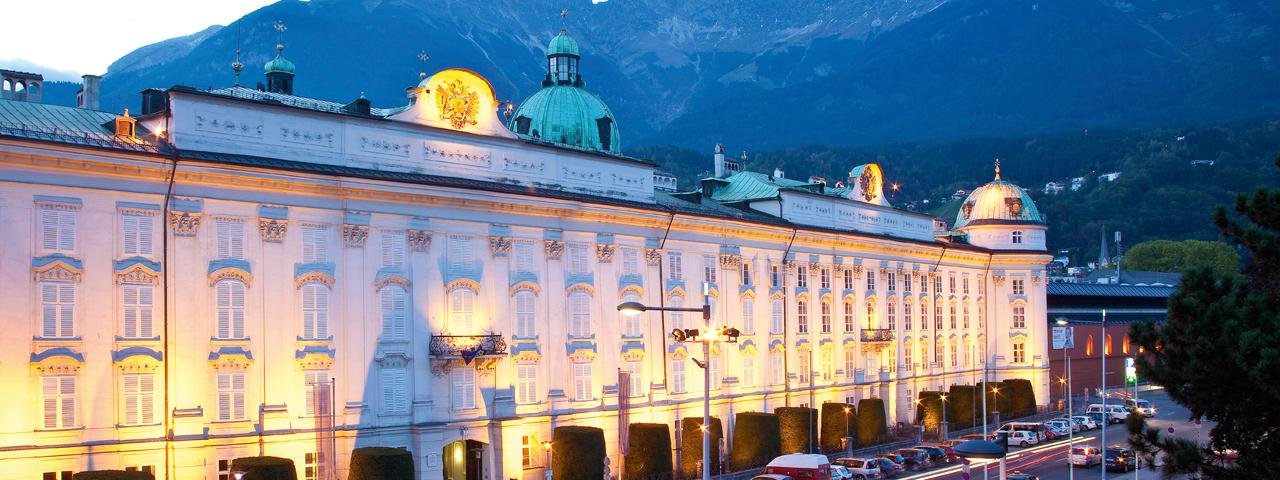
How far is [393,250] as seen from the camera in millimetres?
62625

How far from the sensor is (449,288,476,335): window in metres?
64.8

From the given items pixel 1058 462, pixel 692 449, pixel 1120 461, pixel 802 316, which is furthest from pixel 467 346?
pixel 1058 462

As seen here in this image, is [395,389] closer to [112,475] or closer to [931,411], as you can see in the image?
[112,475]

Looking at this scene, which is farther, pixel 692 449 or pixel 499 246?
pixel 692 449

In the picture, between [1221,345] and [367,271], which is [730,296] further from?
[1221,345]

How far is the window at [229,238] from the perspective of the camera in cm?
5666

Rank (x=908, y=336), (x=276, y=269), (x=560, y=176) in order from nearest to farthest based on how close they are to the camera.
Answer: (x=276, y=269)
(x=560, y=176)
(x=908, y=336)

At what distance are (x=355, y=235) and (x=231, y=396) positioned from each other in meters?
8.67

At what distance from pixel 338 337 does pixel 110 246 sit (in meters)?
10.5

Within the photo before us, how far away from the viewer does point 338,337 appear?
198ft

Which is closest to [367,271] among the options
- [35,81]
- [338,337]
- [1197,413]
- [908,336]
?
[338,337]

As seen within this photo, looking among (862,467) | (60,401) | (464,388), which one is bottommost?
(862,467)

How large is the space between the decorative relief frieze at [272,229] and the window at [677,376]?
25.9 m

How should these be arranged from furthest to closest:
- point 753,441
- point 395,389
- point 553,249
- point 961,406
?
point 961,406, point 753,441, point 553,249, point 395,389
